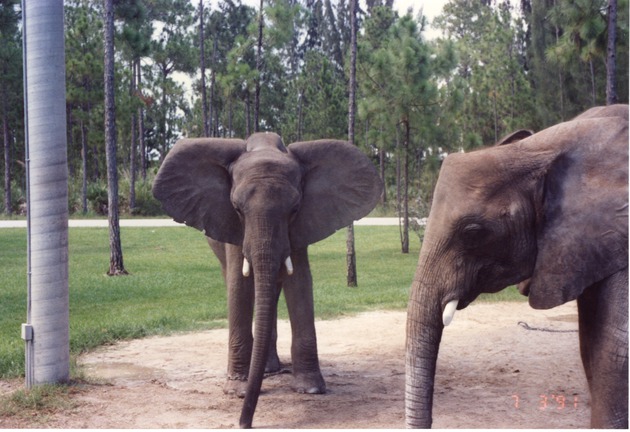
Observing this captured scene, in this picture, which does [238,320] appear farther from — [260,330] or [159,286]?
[159,286]

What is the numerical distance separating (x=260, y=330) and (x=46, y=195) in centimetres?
252

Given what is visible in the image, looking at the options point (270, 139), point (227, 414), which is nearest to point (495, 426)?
point (227, 414)

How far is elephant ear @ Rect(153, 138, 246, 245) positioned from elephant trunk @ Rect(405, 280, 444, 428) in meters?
3.20

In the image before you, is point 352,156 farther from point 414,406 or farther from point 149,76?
point 149,76

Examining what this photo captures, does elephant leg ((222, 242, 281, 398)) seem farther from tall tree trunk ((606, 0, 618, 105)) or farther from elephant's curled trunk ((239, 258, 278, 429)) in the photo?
tall tree trunk ((606, 0, 618, 105))

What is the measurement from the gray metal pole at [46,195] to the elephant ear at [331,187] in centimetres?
204

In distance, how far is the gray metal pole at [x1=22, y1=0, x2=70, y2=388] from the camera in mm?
7297

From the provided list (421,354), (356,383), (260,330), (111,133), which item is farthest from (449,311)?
(111,133)

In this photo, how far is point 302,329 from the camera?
719 centimetres

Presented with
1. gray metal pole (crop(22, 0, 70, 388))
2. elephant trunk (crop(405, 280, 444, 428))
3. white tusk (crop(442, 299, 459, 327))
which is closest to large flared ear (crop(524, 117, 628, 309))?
white tusk (crop(442, 299, 459, 327))

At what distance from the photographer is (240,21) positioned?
47.0 meters

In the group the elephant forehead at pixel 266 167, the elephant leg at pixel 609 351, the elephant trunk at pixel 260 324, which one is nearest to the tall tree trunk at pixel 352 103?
the elephant forehead at pixel 266 167

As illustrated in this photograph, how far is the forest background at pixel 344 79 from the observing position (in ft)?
60.7

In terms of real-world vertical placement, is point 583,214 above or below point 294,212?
above
